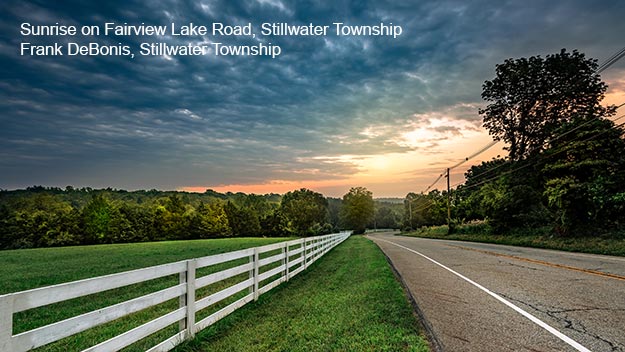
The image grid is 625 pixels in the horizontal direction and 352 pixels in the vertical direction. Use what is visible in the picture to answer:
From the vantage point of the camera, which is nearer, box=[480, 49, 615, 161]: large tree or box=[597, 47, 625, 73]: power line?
box=[597, 47, 625, 73]: power line

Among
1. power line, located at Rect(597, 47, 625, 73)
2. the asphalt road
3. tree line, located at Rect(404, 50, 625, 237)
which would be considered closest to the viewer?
the asphalt road

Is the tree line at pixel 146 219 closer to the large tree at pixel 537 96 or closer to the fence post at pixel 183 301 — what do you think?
the large tree at pixel 537 96

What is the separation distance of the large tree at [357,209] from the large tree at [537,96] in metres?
74.3

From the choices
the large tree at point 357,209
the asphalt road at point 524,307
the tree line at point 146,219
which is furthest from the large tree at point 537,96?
the large tree at point 357,209

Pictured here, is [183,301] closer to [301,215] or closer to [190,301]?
[190,301]

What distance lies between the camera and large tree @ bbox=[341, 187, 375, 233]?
106750mm

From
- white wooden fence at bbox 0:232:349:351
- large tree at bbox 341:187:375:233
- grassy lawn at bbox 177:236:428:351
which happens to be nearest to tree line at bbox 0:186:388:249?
large tree at bbox 341:187:375:233

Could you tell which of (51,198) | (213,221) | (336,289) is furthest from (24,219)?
(336,289)

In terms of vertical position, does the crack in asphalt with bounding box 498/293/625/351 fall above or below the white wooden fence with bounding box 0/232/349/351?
below

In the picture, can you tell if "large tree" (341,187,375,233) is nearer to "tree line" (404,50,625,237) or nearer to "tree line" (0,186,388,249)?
"tree line" (0,186,388,249)

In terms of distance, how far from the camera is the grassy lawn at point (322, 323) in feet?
15.6

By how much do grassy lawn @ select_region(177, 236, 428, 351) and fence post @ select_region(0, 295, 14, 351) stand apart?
92.8 inches

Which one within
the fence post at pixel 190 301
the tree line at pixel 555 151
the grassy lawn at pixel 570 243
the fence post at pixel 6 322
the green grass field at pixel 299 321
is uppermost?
the tree line at pixel 555 151

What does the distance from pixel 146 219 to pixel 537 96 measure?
6782cm
